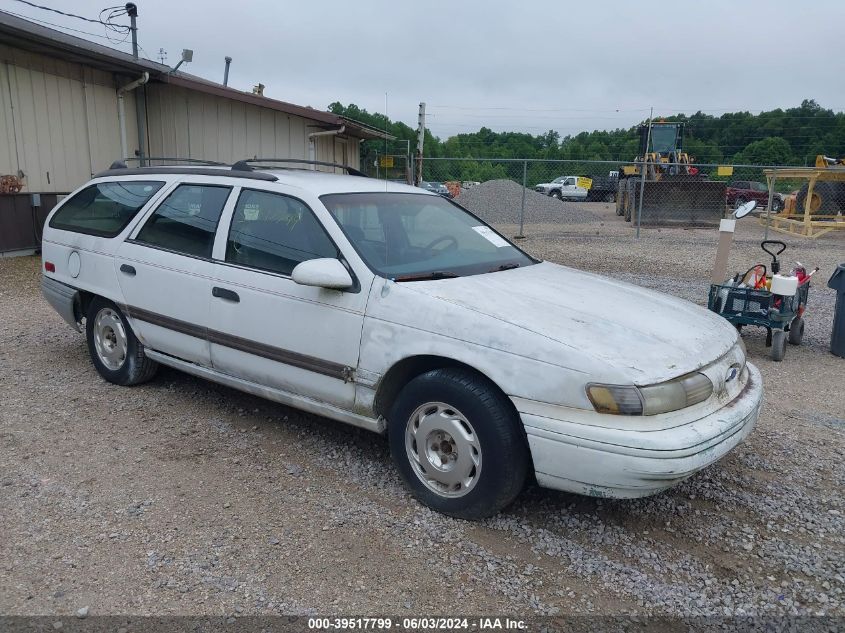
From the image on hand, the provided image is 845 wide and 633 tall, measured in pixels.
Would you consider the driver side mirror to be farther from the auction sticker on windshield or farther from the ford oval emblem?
the ford oval emblem

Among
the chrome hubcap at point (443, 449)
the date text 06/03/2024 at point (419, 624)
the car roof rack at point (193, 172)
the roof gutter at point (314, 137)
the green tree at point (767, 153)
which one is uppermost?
the green tree at point (767, 153)

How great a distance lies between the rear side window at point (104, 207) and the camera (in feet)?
15.8

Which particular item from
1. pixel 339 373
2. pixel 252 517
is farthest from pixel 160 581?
pixel 339 373

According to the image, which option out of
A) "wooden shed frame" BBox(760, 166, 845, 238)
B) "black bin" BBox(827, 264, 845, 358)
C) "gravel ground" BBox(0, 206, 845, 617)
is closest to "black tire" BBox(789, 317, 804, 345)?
"black bin" BBox(827, 264, 845, 358)

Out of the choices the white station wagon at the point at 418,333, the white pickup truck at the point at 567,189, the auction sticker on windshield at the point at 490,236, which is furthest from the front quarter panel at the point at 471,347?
the white pickup truck at the point at 567,189

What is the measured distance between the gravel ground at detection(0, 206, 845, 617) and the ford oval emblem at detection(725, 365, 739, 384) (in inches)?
27.2

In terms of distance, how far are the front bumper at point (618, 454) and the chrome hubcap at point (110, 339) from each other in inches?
129

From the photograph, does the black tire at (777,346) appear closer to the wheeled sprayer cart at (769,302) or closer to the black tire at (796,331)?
the wheeled sprayer cart at (769,302)

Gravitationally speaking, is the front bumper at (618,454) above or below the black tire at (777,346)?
above

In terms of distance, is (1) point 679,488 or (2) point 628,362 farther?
(1) point 679,488

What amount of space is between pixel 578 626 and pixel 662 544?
0.78m

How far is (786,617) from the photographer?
2654 millimetres

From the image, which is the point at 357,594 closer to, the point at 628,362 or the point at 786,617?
the point at 628,362

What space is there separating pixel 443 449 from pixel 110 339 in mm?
3017
